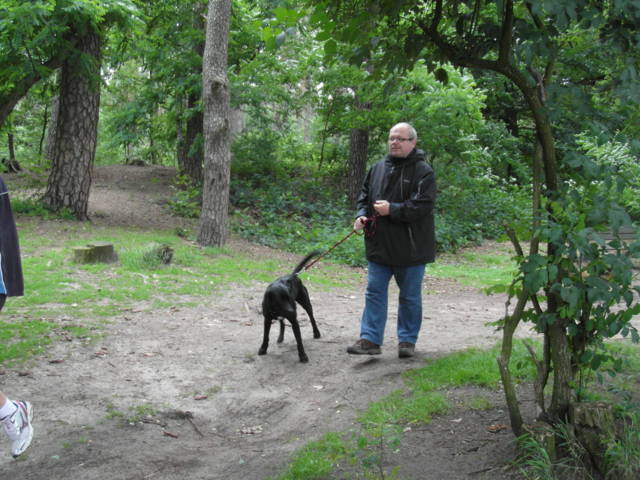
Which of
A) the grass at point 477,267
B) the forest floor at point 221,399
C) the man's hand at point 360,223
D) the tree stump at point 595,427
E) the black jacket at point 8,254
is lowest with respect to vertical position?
the forest floor at point 221,399

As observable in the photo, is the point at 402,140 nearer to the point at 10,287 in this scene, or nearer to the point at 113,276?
the point at 10,287

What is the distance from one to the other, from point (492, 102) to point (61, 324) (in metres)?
17.3

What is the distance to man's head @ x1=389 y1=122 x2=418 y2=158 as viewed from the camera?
18.1 feet

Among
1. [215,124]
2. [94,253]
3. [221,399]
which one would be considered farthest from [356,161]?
[221,399]

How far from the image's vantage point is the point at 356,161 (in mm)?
19266

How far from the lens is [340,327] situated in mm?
7512

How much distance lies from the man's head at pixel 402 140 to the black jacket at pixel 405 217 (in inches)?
3.0

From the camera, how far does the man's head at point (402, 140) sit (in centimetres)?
552

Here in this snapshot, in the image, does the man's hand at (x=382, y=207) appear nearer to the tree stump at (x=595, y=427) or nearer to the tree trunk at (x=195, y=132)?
the tree stump at (x=595, y=427)

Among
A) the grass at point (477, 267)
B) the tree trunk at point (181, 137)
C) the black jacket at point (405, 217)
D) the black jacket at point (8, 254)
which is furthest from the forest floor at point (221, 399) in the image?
the tree trunk at point (181, 137)

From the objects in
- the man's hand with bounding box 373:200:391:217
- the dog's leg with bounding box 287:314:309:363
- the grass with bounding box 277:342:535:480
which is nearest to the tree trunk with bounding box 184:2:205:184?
the dog's leg with bounding box 287:314:309:363

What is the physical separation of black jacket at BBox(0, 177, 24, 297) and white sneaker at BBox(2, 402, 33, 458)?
752 mm

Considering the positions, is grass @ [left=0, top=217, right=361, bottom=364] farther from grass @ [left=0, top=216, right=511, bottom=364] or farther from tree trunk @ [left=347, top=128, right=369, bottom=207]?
tree trunk @ [left=347, top=128, right=369, bottom=207]

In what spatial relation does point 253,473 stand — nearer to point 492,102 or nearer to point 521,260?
point 521,260
